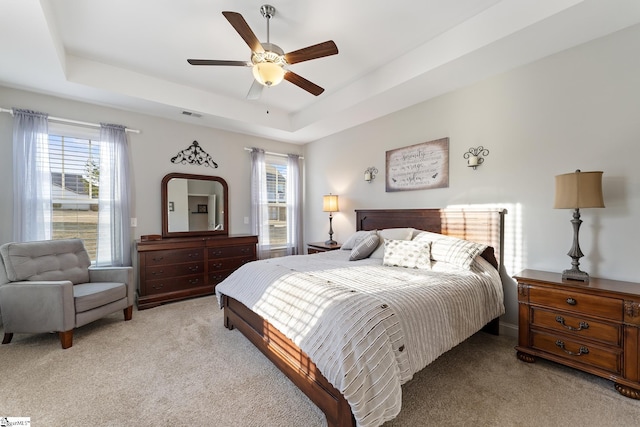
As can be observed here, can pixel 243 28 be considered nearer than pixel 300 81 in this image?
Yes

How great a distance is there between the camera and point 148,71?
3.32 metres

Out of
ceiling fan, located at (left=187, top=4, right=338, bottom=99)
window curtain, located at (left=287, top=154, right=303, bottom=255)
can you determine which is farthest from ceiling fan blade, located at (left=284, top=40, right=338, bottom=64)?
window curtain, located at (left=287, top=154, right=303, bottom=255)

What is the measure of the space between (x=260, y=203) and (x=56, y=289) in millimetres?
2970

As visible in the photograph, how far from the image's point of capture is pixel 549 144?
2.53 meters

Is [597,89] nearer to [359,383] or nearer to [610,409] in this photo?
[610,409]

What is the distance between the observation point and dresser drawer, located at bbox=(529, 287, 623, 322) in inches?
74.0

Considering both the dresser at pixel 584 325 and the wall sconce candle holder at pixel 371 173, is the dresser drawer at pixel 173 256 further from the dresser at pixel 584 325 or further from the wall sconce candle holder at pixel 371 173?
the dresser at pixel 584 325

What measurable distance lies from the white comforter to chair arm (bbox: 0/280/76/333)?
1.50 meters

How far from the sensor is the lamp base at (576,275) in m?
2.12

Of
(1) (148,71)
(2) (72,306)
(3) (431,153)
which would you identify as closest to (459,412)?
(3) (431,153)

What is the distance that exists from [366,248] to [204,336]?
197 centimetres

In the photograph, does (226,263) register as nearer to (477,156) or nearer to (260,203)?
(260,203)

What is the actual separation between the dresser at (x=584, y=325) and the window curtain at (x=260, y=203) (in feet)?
12.7

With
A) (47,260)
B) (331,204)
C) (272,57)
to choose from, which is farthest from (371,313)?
A: (47,260)
